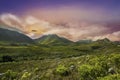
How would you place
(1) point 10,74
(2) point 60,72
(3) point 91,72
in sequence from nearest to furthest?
(3) point 91,72
(2) point 60,72
(1) point 10,74

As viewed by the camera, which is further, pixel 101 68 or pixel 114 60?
pixel 114 60

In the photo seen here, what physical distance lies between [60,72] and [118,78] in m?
45.7

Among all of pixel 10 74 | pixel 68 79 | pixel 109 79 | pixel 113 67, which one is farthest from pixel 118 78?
pixel 10 74

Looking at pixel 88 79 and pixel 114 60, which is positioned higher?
pixel 114 60

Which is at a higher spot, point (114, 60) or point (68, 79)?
point (114, 60)

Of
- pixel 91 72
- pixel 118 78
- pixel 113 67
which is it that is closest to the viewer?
pixel 118 78

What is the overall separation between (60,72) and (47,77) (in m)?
6.20

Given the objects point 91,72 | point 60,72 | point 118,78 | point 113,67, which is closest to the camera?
point 118,78

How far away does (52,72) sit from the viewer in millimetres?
104125

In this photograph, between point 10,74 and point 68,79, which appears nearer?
point 68,79

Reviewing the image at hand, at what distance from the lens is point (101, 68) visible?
271 feet

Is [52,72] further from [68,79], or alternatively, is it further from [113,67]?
[113,67]

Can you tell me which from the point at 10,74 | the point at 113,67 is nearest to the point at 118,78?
the point at 113,67

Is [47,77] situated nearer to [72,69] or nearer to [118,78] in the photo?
[72,69]
